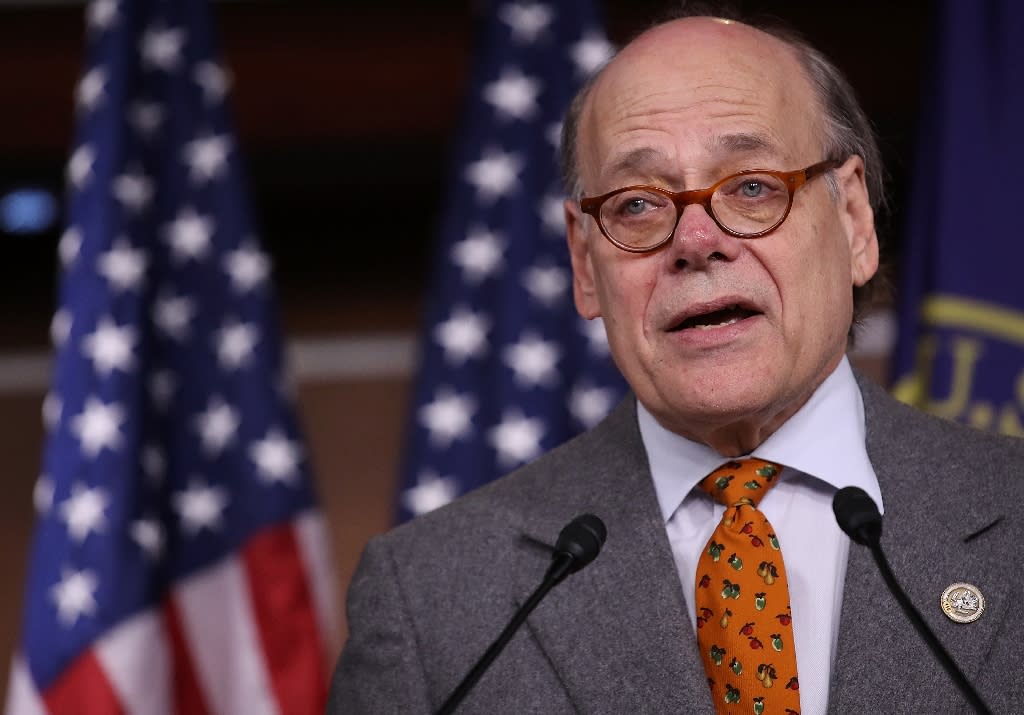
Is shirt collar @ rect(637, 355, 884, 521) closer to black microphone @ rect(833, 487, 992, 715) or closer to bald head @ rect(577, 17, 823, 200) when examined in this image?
black microphone @ rect(833, 487, 992, 715)

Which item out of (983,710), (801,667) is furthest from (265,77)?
(983,710)

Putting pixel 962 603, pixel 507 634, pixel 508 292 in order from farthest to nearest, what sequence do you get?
pixel 508 292 → pixel 962 603 → pixel 507 634

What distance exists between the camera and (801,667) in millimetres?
1489

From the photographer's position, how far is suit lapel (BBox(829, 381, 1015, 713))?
143 centimetres

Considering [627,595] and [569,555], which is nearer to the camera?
[569,555]

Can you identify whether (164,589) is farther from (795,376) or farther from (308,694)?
(795,376)

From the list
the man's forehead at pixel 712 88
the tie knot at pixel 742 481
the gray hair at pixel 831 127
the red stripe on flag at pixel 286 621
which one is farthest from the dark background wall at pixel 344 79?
the tie knot at pixel 742 481

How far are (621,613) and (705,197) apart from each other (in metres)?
0.50

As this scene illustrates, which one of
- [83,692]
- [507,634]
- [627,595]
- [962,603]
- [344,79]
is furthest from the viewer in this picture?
[344,79]

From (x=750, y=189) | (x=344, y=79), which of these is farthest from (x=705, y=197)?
(x=344, y=79)

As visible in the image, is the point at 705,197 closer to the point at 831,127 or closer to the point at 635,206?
the point at 635,206

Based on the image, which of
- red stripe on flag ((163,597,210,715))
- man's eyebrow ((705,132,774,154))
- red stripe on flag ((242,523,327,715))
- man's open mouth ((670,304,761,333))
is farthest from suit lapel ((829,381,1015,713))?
red stripe on flag ((163,597,210,715))

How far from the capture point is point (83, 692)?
104 inches

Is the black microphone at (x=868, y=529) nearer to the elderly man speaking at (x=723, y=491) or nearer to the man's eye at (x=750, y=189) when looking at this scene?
the elderly man speaking at (x=723, y=491)
